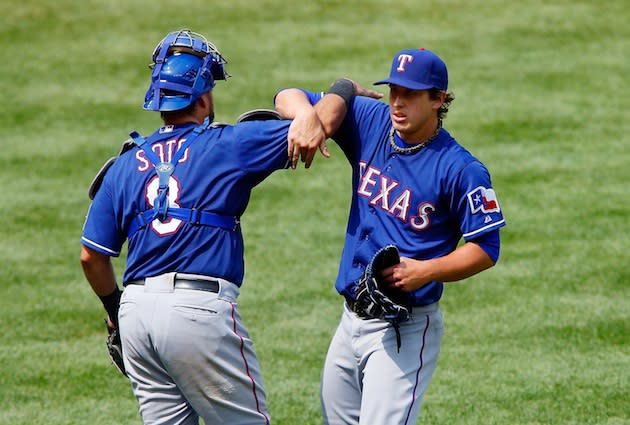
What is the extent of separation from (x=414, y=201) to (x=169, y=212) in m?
1.09

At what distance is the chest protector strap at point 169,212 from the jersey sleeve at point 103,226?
0.45ft

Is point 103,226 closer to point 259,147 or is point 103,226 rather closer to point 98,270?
point 98,270

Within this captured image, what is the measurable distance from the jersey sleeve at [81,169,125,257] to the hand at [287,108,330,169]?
0.85m

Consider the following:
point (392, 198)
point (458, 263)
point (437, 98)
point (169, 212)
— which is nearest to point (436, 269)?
point (458, 263)

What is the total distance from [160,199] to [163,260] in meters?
0.27

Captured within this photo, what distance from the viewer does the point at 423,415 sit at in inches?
281

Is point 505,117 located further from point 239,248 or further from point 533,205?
point 239,248

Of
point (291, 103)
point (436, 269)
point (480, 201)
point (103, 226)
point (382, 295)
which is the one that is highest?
point (291, 103)

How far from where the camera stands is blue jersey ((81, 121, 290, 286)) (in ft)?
16.0

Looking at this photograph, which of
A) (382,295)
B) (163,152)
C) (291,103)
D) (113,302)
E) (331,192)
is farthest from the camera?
(331,192)

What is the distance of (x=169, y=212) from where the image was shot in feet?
16.1

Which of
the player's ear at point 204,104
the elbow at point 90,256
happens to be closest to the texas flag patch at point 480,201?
the player's ear at point 204,104

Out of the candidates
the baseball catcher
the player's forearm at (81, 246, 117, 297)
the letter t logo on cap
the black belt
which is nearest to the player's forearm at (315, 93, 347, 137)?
the letter t logo on cap

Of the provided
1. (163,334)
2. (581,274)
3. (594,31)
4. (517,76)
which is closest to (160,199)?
(163,334)
